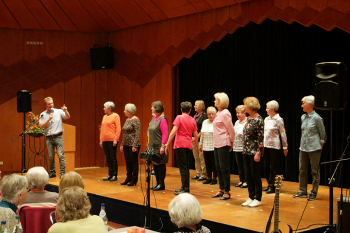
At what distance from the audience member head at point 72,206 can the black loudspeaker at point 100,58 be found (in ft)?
24.2

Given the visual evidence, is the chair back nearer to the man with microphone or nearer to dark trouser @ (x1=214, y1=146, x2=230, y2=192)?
dark trouser @ (x1=214, y1=146, x2=230, y2=192)

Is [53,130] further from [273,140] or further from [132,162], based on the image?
[273,140]

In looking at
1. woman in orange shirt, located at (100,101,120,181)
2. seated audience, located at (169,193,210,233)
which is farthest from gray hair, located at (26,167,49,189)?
woman in orange shirt, located at (100,101,120,181)

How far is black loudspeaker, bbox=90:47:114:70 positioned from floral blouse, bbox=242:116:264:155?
5543mm

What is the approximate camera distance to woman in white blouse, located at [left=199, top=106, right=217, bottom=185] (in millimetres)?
6516

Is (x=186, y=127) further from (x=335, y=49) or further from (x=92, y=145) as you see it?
(x=92, y=145)

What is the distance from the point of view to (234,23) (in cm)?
744

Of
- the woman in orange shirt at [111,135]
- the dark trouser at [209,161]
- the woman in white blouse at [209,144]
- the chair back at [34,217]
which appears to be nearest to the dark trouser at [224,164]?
the woman in white blouse at [209,144]

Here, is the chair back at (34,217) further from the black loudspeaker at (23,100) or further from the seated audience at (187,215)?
the black loudspeaker at (23,100)

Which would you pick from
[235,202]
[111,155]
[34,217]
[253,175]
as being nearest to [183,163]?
[235,202]

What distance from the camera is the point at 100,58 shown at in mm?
9453

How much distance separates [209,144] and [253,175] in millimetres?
1902

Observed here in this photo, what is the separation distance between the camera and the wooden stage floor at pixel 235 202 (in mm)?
4164

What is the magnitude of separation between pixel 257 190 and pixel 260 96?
2905 millimetres
